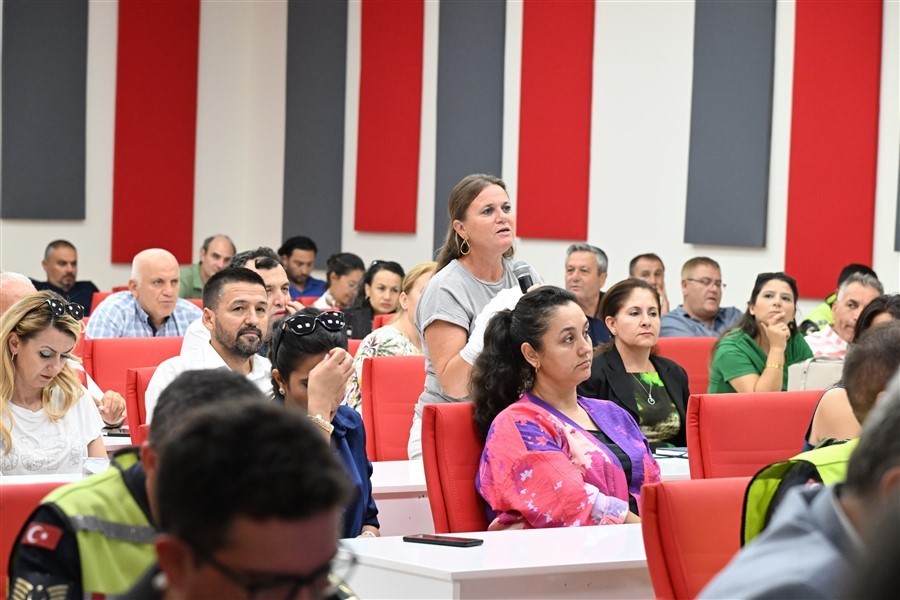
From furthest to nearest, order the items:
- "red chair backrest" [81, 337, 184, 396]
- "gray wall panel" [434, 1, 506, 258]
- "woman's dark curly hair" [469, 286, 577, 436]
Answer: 1. "gray wall panel" [434, 1, 506, 258]
2. "red chair backrest" [81, 337, 184, 396]
3. "woman's dark curly hair" [469, 286, 577, 436]

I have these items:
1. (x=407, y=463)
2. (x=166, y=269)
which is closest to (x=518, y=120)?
(x=166, y=269)

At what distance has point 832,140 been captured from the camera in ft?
29.1

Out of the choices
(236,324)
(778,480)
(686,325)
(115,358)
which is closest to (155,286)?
(115,358)

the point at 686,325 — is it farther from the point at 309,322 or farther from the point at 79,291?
the point at 79,291

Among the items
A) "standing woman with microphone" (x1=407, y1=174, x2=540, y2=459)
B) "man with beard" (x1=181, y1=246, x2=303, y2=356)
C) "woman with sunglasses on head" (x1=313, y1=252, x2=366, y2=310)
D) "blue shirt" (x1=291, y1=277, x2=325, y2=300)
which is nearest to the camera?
"standing woman with microphone" (x1=407, y1=174, x2=540, y2=459)

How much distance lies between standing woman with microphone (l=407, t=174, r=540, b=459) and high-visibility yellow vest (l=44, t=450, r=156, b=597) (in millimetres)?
2214

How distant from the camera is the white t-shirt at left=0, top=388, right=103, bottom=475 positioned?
4.27 metres

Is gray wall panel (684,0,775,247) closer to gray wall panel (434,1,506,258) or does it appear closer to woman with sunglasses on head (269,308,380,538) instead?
gray wall panel (434,1,506,258)

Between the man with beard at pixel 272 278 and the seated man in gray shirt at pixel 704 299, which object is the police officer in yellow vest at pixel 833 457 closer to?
the man with beard at pixel 272 278

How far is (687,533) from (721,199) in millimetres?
6993

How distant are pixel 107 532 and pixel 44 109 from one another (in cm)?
1089

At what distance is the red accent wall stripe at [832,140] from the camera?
28.6ft

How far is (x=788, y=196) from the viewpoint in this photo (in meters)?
9.16

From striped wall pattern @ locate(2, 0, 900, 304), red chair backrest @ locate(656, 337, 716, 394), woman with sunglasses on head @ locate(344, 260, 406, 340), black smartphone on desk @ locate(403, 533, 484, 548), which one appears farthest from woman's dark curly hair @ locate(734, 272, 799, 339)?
black smartphone on desk @ locate(403, 533, 484, 548)
